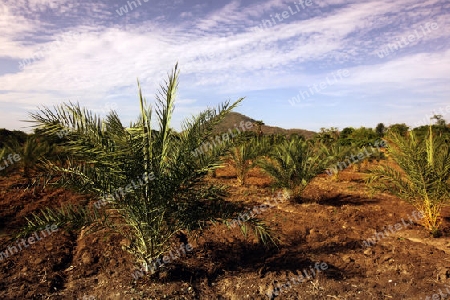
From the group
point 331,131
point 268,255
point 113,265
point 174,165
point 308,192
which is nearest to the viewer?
point 174,165

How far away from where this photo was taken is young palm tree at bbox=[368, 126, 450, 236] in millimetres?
5500

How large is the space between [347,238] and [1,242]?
6.14m

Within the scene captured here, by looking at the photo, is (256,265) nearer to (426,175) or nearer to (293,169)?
(426,175)

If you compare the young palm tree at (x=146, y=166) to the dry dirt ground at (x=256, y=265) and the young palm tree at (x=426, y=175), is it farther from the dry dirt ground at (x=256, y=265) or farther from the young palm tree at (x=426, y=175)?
the young palm tree at (x=426, y=175)

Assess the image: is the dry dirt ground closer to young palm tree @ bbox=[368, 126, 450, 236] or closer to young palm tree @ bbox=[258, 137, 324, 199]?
young palm tree @ bbox=[368, 126, 450, 236]

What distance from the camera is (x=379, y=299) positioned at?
148 inches

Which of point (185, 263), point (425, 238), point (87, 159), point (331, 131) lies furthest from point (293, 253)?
point (331, 131)

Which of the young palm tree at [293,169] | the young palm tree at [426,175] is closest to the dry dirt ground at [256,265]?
the young palm tree at [426,175]

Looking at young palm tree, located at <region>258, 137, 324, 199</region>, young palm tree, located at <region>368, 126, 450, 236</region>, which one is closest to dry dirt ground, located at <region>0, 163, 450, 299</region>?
young palm tree, located at <region>368, 126, 450, 236</region>

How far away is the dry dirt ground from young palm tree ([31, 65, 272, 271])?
636 mm

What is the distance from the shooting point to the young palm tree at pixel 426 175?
550 centimetres

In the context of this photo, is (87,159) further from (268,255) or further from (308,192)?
(308,192)

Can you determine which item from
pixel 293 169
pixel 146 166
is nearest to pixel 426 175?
pixel 293 169

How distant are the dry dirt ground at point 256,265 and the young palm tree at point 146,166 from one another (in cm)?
64
